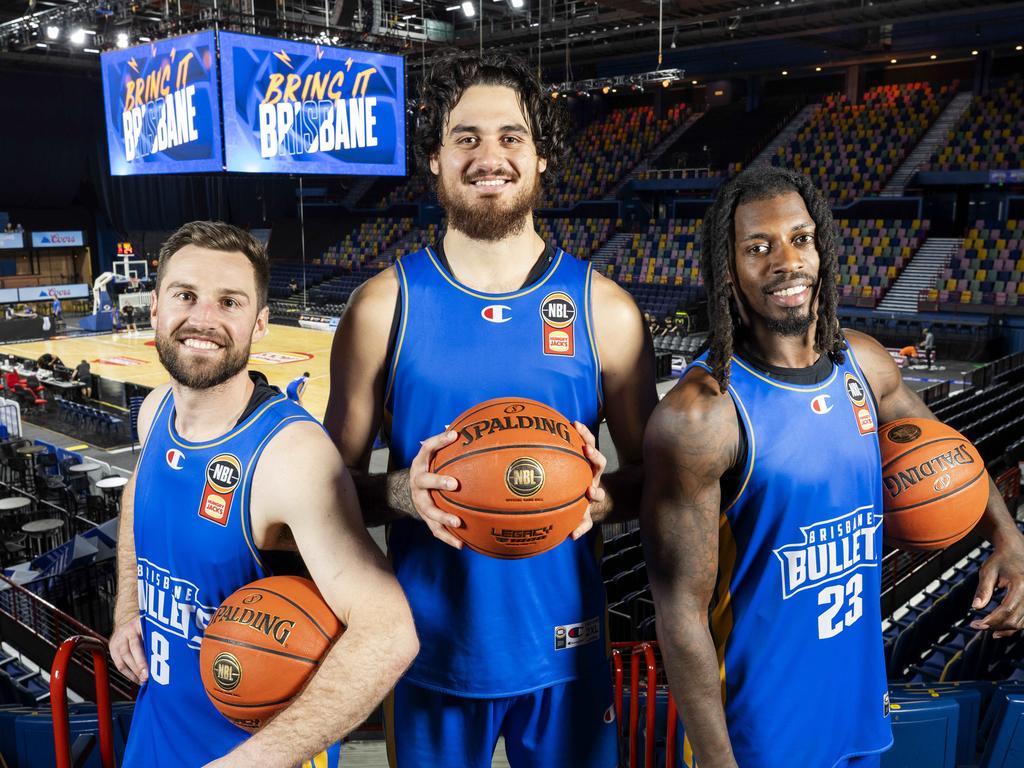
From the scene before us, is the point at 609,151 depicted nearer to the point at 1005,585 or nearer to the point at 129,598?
the point at 1005,585

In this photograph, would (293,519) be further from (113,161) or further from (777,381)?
(113,161)

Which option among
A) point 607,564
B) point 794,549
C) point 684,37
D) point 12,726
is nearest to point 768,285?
point 794,549

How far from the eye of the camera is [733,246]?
2.14 metres

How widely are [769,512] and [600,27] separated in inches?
836

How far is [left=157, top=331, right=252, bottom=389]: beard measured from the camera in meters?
2.07

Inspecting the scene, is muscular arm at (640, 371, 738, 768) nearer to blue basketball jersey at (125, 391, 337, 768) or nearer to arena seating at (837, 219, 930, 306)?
blue basketball jersey at (125, 391, 337, 768)

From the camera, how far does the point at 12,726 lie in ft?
9.82

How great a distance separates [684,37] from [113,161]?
47.1 ft

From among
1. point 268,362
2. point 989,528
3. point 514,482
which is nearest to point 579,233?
point 268,362

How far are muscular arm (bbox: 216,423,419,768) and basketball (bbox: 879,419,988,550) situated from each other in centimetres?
131

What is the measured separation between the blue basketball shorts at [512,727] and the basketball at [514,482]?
51 cm

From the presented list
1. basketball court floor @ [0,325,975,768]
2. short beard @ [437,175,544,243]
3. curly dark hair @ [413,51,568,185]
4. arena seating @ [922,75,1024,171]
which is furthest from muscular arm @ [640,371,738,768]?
arena seating @ [922,75,1024,171]

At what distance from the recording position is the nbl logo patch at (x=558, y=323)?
7.04 feet

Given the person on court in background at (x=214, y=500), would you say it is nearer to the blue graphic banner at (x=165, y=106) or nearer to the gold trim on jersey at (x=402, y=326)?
the gold trim on jersey at (x=402, y=326)
